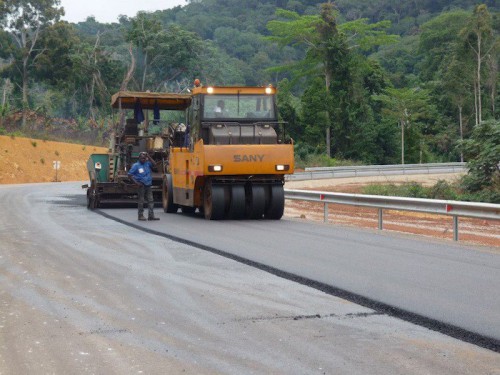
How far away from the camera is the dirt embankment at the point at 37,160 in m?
65.8

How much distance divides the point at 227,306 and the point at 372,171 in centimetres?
4192

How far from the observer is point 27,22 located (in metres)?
80.0

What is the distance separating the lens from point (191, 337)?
709 cm

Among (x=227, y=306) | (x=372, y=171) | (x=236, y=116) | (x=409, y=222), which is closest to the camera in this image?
(x=227, y=306)

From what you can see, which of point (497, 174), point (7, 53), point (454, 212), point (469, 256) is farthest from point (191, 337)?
point (7, 53)

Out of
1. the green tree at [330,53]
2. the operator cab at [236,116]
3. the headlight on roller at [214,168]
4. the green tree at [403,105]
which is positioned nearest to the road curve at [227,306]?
the headlight on roller at [214,168]

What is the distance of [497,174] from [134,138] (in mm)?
13048

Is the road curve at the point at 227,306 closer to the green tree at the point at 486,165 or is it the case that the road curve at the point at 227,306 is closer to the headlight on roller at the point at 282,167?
the headlight on roller at the point at 282,167

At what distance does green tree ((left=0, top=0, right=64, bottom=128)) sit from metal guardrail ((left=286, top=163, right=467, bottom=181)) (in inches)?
1565

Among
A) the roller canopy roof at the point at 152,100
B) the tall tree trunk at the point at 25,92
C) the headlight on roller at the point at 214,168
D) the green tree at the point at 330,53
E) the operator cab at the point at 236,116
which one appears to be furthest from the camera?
the tall tree trunk at the point at 25,92

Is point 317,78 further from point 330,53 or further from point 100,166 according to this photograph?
point 100,166

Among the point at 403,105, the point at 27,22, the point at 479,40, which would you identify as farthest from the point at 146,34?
the point at 479,40

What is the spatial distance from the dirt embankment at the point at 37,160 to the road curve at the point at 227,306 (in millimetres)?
51810

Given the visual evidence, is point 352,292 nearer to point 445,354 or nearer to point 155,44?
point 445,354
